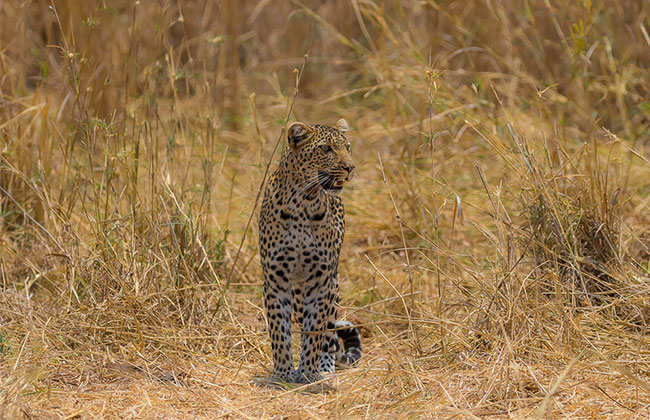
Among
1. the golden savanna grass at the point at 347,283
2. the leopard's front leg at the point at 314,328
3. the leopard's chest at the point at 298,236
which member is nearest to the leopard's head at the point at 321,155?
the leopard's chest at the point at 298,236

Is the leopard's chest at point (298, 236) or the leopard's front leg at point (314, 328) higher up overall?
the leopard's chest at point (298, 236)

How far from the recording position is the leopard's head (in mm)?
4820

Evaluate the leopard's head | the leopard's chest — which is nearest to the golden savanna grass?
the leopard's chest

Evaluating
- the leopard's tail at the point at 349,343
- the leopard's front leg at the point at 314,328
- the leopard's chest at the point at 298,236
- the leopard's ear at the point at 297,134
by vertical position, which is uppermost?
the leopard's ear at the point at 297,134

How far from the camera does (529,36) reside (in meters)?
9.62

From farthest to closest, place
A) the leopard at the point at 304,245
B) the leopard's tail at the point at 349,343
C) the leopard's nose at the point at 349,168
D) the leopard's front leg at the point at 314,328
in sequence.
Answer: the leopard's tail at the point at 349,343 → the leopard's front leg at the point at 314,328 → the leopard at the point at 304,245 → the leopard's nose at the point at 349,168

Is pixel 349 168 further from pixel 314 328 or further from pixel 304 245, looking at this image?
pixel 314 328

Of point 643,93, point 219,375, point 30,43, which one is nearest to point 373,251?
point 219,375

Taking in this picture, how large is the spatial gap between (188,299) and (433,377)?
1.50 meters

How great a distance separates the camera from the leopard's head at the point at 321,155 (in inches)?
190

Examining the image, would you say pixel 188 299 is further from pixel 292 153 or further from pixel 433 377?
pixel 433 377

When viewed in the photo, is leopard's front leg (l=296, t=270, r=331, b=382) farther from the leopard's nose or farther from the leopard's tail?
the leopard's nose

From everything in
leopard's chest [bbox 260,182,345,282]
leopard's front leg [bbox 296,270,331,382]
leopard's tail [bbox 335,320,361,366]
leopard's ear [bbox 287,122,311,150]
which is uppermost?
leopard's ear [bbox 287,122,311,150]

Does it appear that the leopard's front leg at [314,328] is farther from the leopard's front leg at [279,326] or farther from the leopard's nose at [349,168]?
the leopard's nose at [349,168]
